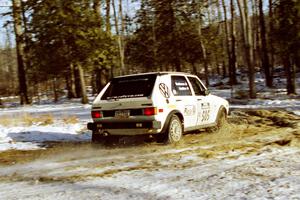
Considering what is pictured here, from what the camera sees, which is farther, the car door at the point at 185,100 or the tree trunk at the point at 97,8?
the tree trunk at the point at 97,8

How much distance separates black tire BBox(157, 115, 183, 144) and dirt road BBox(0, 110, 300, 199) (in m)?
0.17

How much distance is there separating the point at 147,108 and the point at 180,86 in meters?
1.47

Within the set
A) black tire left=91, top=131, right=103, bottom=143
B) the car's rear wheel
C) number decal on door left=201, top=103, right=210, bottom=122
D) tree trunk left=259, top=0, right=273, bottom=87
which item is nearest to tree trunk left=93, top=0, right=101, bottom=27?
tree trunk left=259, top=0, right=273, bottom=87

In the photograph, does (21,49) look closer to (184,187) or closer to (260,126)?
(260,126)

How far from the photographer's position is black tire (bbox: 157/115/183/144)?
8.96 meters

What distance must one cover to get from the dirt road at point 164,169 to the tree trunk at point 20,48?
69.8 ft

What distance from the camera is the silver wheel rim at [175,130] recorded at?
9172 mm

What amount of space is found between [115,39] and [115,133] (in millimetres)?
18995

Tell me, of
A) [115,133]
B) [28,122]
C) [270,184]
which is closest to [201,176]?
[270,184]

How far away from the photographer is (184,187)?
519 cm

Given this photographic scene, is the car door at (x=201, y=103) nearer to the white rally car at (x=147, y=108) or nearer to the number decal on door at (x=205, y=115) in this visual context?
the number decal on door at (x=205, y=115)

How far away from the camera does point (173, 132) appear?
9.22 meters

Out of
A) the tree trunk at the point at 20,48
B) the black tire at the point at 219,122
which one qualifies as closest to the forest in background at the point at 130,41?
the tree trunk at the point at 20,48

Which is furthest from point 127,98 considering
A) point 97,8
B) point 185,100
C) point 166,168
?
point 97,8
